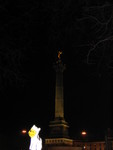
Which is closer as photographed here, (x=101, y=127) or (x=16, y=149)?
(x=16, y=149)

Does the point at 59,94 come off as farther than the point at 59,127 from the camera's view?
Yes

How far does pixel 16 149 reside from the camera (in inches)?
1212

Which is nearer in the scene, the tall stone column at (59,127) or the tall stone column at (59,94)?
the tall stone column at (59,127)

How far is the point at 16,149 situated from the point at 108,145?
52.2ft

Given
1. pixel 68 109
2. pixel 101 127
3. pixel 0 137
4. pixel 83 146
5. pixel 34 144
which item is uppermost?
pixel 68 109

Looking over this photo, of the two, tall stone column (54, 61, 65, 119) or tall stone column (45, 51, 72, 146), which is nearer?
tall stone column (45, 51, 72, 146)

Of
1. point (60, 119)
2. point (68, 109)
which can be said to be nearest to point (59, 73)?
point (60, 119)

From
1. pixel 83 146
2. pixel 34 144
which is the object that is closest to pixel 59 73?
pixel 83 146

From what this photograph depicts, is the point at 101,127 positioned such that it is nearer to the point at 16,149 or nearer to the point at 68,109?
the point at 68,109

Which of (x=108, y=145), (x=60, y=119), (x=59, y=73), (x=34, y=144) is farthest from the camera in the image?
(x=59, y=73)

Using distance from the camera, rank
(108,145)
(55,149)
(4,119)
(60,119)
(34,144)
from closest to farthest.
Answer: (34,144), (108,145), (55,149), (60,119), (4,119)

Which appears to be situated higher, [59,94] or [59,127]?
[59,94]

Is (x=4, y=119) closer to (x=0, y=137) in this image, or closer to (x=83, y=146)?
(x=0, y=137)

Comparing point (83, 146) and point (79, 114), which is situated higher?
point (79, 114)
